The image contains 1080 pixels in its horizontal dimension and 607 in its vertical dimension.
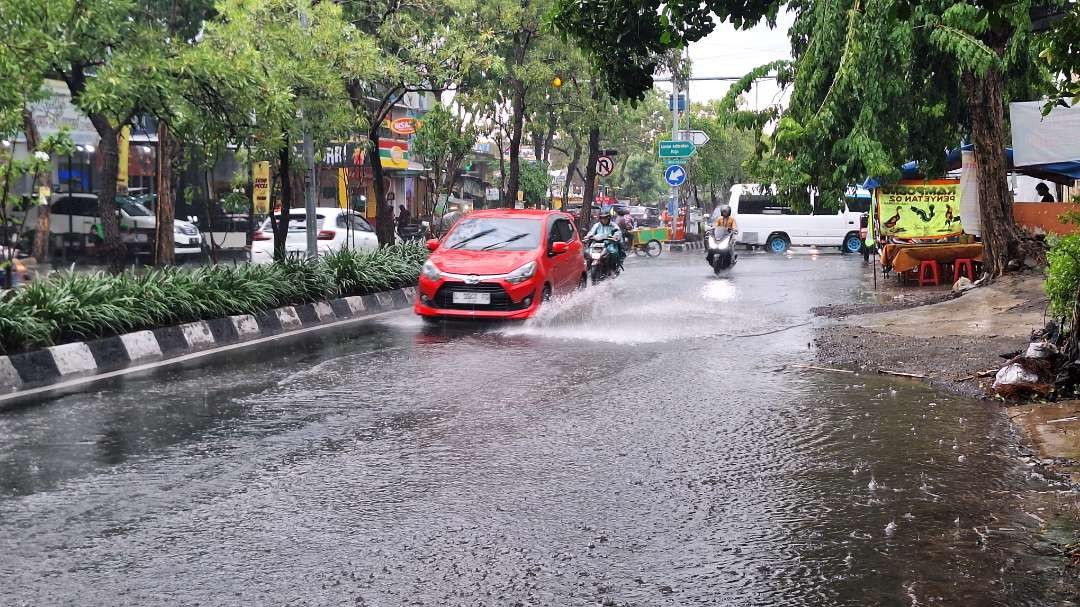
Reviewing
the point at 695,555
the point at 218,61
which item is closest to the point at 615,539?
the point at 695,555

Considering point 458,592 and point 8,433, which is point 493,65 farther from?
point 458,592

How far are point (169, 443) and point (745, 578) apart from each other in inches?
160

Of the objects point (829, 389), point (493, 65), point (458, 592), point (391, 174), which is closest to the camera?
point (458, 592)

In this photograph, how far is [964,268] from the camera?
2045 centimetres

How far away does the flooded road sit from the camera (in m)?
4.30

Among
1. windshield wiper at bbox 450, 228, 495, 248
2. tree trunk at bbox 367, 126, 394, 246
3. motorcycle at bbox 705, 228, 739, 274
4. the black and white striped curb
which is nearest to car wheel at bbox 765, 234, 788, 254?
motorcycle at bbox 705, 228, 739, 274

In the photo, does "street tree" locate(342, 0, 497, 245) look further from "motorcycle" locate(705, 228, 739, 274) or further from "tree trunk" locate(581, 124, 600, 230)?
"tree trunk" locate(581, 124, 600, 230)

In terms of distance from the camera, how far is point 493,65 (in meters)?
22.0

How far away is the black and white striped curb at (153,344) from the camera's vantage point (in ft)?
32.5

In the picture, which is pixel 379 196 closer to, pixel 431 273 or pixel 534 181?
pixel 431 273

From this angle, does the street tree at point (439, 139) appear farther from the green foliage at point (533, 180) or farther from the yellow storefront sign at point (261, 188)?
the green foliage at point (533, 180)

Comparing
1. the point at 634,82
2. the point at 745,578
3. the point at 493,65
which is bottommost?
the point at 745,578

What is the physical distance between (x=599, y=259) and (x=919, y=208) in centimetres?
605

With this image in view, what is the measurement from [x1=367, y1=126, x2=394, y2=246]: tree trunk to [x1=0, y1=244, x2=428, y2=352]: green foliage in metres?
4.05
